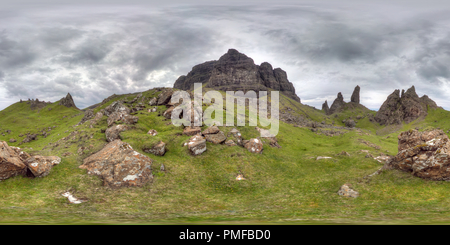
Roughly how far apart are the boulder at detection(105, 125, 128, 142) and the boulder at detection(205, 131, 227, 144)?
67.4 feet

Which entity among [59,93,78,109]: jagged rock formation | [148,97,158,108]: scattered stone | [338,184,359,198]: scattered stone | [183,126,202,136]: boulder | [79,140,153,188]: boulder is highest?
[59,93,78,109]: jagged rock formation

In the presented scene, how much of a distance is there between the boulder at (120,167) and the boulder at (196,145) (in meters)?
9.56

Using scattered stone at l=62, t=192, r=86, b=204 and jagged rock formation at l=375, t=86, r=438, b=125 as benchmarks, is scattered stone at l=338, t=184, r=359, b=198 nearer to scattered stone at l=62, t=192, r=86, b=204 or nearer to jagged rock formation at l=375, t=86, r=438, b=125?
scattered stone at l=62, t=192, r=86, b=204

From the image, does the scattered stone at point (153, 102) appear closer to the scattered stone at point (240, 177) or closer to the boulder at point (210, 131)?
the boulder at point (210, 131)

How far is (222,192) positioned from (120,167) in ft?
56.0

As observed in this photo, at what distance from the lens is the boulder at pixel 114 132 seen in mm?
41906

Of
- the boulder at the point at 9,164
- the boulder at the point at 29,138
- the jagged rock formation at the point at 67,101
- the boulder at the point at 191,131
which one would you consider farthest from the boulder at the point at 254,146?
the jagged rock formation at the point at 67,101

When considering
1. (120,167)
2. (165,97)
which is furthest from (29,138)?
(120,167)

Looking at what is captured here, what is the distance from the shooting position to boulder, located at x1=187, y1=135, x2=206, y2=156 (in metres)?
40.6

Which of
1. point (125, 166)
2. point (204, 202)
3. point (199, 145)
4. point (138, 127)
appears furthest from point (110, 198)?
point (138, 127)

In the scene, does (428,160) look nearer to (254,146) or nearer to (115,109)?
(254,146)

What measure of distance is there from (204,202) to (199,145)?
54.4 ft

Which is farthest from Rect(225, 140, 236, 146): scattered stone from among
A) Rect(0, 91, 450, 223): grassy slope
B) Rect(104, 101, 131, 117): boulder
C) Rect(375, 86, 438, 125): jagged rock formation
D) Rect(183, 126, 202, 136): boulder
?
Rect(375, 86, 438, 125): jagged rock formation

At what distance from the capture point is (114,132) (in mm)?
42781
